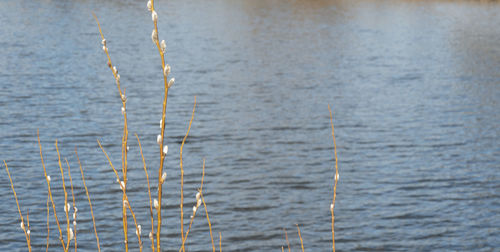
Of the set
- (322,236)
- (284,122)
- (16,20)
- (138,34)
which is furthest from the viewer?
(16,20)

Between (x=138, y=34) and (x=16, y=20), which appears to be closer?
(x=138, y=34)

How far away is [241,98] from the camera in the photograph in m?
24.1

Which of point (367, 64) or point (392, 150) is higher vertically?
point (392, 150)

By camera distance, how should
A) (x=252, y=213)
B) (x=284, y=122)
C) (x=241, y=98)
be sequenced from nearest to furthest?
1. (x=252, y=213)
2. (x=284, y=122)
3. (x=241, y=98)

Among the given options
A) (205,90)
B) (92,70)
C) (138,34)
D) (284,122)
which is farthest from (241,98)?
(138,34)

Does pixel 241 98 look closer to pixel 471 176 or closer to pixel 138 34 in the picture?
pixel 471 176

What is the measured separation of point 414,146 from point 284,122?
4055mm

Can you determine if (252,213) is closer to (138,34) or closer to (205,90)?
(205,90)

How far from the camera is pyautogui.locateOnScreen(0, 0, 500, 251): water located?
12383 mm

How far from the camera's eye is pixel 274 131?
19500mm

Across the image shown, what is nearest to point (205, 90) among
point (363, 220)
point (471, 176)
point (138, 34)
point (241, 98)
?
point (241, 98)

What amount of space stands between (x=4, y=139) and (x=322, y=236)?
8770 millimetres

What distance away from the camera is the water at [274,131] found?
12383mm

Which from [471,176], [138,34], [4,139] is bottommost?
[138,34]
